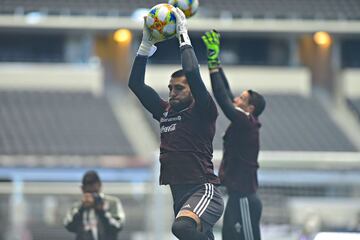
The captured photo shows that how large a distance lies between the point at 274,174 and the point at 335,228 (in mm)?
1093

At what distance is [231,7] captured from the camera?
34875 millimetres

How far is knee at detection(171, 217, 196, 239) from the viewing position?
914 centimetres

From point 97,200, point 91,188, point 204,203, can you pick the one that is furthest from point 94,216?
point 204,203

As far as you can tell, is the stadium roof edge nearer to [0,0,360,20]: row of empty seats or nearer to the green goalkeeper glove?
[0,0,360,20]: row of empty seats

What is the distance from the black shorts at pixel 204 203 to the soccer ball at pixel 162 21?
1.27 m

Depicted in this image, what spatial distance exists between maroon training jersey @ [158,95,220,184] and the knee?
0.36 m

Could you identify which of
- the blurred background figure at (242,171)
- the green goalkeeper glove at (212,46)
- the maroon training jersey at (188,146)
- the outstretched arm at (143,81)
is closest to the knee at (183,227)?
the maroon training jersey at (188,146)

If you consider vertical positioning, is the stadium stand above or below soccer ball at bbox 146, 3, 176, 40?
below

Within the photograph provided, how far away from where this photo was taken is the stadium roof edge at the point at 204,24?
33250 mm

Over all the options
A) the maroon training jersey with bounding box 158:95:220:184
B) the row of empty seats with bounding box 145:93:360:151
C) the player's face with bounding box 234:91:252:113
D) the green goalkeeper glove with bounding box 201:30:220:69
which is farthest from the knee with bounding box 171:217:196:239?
the row of empty seats with bounding box 145:93:360:151

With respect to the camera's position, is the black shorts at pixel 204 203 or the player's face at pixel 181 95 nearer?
the black shorts at pixel 204 203

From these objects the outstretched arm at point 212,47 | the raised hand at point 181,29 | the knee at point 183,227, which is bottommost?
the knee at point 183,227

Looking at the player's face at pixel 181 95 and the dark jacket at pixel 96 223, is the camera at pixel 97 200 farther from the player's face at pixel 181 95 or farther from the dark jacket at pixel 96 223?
the player's face at pixel 181 95

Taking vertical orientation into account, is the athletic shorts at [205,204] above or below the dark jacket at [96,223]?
above
